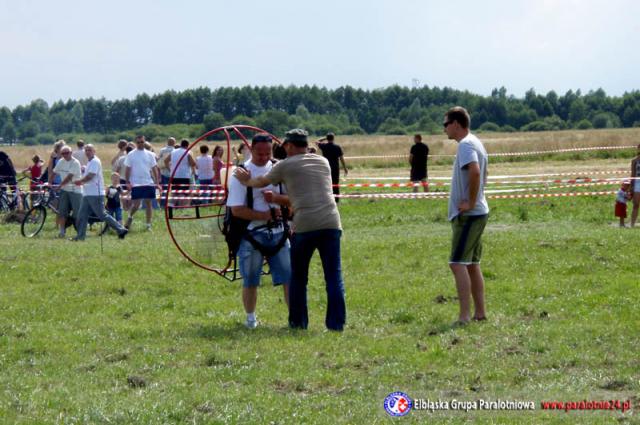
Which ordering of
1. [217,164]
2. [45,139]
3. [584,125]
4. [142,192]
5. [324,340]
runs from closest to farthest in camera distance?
[324,340], [142,192], [217,164], [584,125], [45,139]

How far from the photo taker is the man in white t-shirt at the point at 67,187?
65.2ft

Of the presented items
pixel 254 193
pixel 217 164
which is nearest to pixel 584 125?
pixel 217 164

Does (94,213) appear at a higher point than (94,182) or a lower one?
lower

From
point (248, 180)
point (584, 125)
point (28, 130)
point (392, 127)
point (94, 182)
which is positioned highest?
point (248, 180)

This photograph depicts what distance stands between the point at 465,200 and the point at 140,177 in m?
12.6

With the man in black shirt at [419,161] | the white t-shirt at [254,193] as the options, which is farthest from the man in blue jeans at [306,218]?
the man in black shirt at [419,161]

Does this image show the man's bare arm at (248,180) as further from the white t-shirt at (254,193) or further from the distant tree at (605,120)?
the distant tree at (605,120)

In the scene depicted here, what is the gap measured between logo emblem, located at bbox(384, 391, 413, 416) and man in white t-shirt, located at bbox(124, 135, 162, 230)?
47.0 ft

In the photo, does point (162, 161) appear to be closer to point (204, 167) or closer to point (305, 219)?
point (204, 167)

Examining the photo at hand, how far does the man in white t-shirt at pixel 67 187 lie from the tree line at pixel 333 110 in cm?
8242

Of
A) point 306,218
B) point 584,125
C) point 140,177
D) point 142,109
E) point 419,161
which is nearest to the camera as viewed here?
point 306,218

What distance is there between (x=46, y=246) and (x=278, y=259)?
29.1ft

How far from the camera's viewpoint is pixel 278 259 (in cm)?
Answer: 1015

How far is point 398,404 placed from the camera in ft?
23.1
